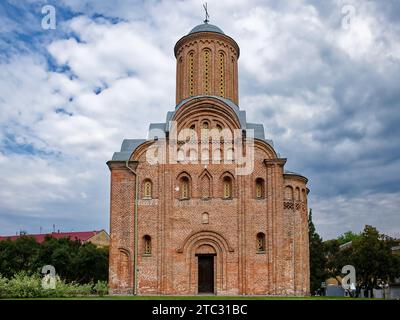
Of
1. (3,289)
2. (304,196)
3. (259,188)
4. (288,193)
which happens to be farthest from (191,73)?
(3,289)

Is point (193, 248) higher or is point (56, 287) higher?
point (193, 248)

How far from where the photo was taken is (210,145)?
25906 mm

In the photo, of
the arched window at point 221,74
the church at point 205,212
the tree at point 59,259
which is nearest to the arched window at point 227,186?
the church at point 205,212

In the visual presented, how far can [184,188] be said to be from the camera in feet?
84.6

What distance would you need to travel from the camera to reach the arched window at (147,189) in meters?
25.5

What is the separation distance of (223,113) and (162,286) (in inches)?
389

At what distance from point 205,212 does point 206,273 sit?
3210 millimetres

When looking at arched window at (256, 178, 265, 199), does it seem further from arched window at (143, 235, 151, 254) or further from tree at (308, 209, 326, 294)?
tree at (308, 209, 326, 294)

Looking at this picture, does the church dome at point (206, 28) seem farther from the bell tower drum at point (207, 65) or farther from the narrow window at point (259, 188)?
the narrow window at point (259, 188)

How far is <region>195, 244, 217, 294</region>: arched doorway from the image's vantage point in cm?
2465

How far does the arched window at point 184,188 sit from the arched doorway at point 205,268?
9.43ft

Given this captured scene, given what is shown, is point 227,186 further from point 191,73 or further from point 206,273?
point 191,73
